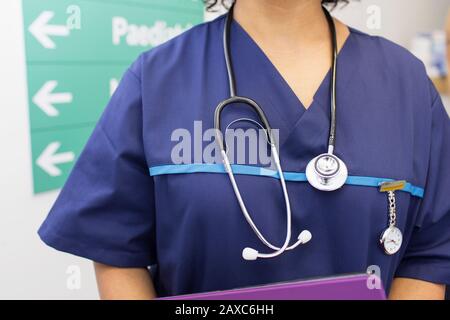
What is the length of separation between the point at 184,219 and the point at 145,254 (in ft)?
0.37

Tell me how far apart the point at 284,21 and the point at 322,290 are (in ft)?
1.31

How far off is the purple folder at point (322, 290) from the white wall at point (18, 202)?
A: 2.37 ft

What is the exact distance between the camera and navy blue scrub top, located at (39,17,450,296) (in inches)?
24.1

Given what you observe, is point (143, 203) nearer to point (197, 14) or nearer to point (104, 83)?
point (104, 83)

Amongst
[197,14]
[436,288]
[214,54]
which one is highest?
[197,14]

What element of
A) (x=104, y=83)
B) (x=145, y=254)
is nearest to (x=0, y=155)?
(x=104, y=83)

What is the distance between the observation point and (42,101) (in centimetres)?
107

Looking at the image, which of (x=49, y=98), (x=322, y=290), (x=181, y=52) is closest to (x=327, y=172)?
(x=322, y=290)

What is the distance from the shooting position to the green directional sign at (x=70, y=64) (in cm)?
105

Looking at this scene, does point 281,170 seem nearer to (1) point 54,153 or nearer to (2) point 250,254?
(2) point 250,254

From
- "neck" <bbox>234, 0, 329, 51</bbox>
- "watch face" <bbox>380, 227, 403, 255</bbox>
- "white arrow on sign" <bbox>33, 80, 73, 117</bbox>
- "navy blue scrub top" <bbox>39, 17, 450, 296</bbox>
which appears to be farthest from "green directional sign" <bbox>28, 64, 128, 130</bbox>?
"watch face" <bbox>380, 227, 403, 255</bbox>

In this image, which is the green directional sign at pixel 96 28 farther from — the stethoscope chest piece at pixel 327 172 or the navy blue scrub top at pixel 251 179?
the stethoscope chest piece at pixel 327 172

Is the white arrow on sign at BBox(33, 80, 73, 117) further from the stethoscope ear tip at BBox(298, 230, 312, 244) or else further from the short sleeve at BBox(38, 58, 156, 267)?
the stethoscope ear tip at BBox(298, 230, 312, 244)

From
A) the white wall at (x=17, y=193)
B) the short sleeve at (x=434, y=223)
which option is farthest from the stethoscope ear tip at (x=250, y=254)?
the white wall at (x=17, y=193)
